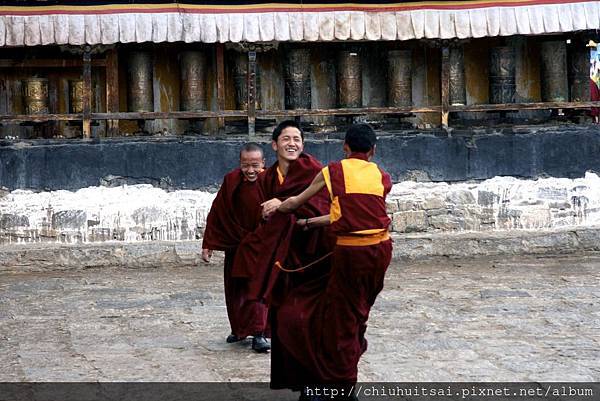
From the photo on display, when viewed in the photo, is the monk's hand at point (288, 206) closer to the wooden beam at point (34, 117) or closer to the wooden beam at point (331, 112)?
the wooden beam at point (331, 112)

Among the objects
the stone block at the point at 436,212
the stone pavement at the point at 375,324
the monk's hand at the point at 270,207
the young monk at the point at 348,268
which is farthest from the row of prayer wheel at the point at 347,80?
the young monk at the point at 348,268

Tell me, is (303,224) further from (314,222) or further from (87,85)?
(87,85)

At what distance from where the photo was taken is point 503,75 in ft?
41.1

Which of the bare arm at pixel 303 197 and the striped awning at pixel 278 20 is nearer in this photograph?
the bare arm at pixel 303 197

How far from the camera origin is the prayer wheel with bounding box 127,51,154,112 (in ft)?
39.9

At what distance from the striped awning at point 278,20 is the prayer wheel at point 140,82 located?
56 centimetres

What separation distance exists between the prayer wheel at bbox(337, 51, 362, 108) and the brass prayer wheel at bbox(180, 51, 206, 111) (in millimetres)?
1454

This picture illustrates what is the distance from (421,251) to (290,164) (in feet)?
18.0

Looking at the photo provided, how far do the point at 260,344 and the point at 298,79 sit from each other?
515 centimetres

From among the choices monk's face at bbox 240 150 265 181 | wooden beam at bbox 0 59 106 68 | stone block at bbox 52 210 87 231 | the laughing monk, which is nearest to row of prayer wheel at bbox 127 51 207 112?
wooden beam at bbox 0 59 106 68

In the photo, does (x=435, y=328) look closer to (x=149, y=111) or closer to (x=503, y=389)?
(x=503, y=389)

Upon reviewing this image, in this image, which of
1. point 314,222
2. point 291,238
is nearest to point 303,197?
point 314,222

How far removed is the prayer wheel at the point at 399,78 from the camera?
12461mm

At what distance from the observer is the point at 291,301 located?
6.32 m
